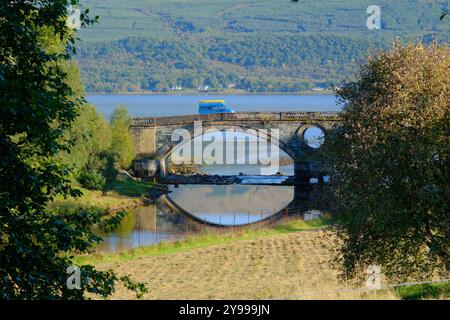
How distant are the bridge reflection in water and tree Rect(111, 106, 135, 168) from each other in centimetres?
517

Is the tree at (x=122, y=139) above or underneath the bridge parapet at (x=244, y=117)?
underneath

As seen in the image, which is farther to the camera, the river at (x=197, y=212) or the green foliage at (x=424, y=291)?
the river at (x=197, y=212)

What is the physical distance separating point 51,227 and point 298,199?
193ft

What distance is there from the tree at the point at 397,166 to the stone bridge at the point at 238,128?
58.7 meters

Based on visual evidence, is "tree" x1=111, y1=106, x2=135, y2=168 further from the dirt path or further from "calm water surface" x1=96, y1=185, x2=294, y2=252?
the dirt path

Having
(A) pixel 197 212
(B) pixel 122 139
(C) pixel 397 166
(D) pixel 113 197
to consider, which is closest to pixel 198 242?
(A) pixel 197 212

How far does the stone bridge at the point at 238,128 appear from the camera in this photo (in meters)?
85.8

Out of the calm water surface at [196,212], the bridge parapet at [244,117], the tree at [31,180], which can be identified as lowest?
the calm water surface at [196,212]

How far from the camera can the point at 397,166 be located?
2264cm

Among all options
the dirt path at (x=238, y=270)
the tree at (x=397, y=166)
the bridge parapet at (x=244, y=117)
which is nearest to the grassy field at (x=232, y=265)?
the dirt path at (x=238, y=270)

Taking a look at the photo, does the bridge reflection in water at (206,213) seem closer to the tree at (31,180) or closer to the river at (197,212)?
the river at (197,212)

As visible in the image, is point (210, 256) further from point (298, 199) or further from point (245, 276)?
point (298, 199)

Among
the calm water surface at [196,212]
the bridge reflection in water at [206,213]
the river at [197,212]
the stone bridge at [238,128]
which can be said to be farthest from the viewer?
the stone bridge at [238,128]
